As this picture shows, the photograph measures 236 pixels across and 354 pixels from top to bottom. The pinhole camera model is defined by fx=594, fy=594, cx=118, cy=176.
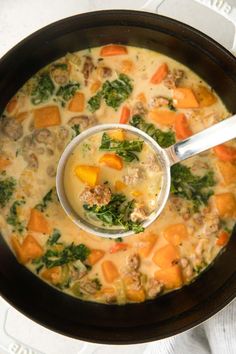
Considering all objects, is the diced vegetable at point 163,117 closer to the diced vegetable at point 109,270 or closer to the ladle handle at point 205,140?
the ladle handle at point 205,140

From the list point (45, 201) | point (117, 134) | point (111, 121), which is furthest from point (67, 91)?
point (45, 201)

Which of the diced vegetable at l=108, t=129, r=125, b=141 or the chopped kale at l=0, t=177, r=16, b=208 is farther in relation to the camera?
the chopped kale at l=0, t=177, r=16, b=208

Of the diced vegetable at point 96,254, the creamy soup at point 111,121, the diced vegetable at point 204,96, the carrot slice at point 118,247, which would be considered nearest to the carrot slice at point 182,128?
the creamy soup at point 111,121

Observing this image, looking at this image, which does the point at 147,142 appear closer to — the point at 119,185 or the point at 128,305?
the point at 119,185

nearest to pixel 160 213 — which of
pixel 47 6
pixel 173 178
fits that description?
pixel 173 178

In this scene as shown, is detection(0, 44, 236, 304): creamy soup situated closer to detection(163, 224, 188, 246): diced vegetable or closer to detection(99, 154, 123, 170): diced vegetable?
detection(163, 224, 188, 246): diced vegetable

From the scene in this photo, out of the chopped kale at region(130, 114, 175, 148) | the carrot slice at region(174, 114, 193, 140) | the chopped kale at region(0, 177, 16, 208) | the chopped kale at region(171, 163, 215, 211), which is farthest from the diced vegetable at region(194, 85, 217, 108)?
the chopped kale at region(0, 177, 16, 208)
